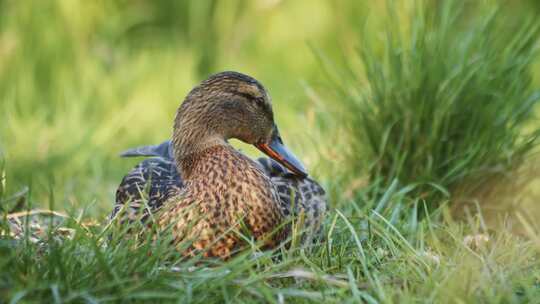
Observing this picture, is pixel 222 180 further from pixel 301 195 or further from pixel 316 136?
pixel 316 136

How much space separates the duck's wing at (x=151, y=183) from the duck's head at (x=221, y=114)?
0.46ft

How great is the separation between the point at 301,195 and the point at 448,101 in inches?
34.5

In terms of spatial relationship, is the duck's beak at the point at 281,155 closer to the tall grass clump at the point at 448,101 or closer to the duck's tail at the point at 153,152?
the duck's tail at the point at 153,152

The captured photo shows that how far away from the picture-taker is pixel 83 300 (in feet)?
7.68

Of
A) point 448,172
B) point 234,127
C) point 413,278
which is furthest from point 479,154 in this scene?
point 413,278

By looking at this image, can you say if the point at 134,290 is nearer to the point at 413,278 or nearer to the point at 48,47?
the point at 413,278

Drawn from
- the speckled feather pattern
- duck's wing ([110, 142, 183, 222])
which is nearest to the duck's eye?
the speckled feather pattern

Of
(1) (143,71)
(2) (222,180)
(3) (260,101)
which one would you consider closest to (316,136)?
(3) (260,101)

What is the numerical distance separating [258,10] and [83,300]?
504 centimetres

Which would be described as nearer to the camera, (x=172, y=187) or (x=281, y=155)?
(x=172, y=187)

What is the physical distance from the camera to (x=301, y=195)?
11.6 feet

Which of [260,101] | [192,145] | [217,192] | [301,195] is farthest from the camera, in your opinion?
[301,195]

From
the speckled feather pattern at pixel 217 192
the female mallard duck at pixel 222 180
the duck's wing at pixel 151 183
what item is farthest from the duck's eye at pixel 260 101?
the duck's wing at pixel 151 183

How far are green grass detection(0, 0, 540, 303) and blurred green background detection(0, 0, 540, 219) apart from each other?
0.01m
